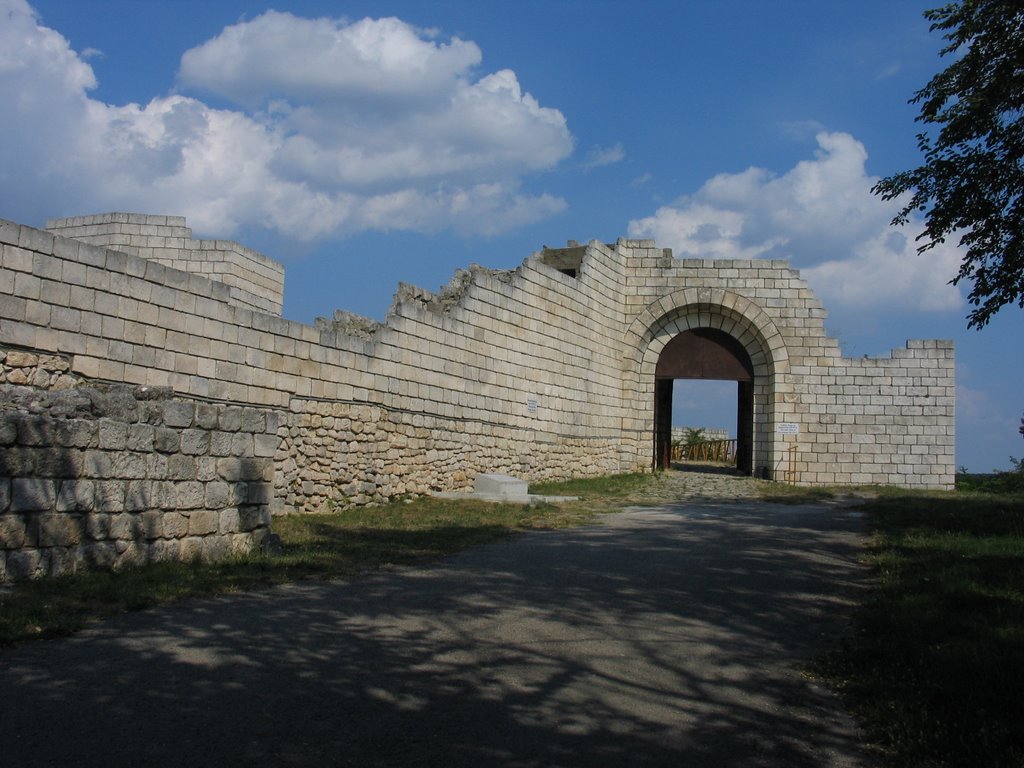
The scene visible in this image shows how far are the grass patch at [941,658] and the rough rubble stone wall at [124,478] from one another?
5.65 meters

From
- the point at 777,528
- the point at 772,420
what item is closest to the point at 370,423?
the point at 777,528

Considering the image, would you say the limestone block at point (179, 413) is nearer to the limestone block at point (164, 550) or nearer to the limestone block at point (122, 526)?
the limestone block at point (122, 526)

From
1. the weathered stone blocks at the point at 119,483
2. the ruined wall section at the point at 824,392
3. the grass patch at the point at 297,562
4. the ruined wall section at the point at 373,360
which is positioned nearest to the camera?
the grass patch at the point at 297,562

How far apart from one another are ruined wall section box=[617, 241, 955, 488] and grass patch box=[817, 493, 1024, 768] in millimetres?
13641

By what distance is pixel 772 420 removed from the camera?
22.4m

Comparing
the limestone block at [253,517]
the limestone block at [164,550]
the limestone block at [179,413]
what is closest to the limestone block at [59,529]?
the limestone block at [164,550]

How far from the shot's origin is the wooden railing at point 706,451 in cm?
3291

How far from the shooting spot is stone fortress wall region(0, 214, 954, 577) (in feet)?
30.2

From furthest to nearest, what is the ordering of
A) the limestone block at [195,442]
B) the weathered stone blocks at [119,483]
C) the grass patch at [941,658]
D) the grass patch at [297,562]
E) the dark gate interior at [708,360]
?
the dark gate interior at [708,360] < the limestone block at [195,442] < the weathered stone blocks at [119,483] < the grass patch at [297,562] < the grass patch at [941,658]

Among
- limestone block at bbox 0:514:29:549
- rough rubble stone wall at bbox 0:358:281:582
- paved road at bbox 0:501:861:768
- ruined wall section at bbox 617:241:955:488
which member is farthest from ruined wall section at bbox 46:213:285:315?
ruined wall section at bbox 617:241:955:488

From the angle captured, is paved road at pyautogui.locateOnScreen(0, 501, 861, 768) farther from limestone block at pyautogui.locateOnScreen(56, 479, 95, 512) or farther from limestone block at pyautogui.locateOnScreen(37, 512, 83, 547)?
limestone block at pyautogui.locateOnScreen(56, 479, 95, 512)

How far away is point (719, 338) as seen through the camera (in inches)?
921

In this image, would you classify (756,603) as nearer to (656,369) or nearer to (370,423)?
(370,423)

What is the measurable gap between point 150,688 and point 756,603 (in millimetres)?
4372
